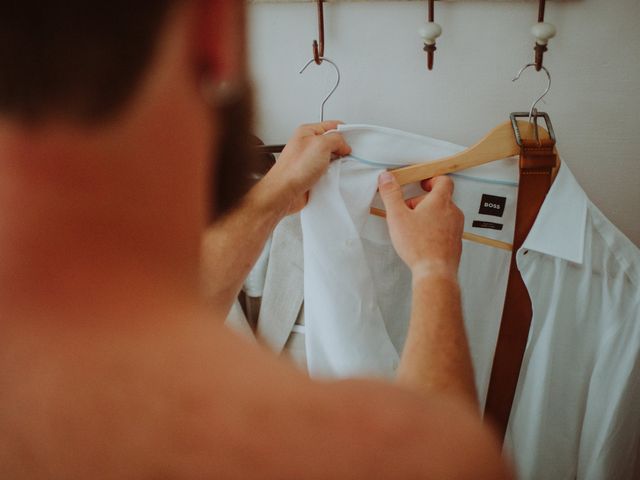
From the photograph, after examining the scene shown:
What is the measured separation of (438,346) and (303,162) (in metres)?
0.33

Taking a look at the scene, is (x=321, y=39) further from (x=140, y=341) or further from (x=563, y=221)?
(x=140, y=341)

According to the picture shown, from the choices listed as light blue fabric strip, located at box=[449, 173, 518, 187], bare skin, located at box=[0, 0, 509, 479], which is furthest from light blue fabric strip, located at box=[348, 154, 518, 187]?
bare skin, located at box=[0, 0, 509, 479]

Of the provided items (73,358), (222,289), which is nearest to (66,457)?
(73,358)

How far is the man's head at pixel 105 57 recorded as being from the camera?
0.24m

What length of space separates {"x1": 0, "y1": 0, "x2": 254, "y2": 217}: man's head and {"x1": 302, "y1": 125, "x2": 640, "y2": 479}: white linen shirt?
0.48 meters

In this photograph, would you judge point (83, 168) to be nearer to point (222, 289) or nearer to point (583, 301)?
point (222, 289)

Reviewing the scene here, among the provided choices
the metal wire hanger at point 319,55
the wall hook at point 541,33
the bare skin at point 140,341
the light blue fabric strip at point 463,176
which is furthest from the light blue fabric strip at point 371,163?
the bare skin at point 140,341

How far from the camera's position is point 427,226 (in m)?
0.72

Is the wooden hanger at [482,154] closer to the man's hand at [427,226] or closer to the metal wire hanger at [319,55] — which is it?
the man's hand at [427,226]

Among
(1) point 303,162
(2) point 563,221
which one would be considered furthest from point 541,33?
(1) point 303,162

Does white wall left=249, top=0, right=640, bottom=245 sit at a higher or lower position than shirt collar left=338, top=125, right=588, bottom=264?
higher

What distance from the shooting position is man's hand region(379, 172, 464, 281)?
26.9 inches

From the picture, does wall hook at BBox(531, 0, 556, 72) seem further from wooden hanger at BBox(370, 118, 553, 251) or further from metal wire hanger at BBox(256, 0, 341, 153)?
metal wire hanger at BBox(256, 0, 341, 153)

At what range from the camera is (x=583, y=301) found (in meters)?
0.78
